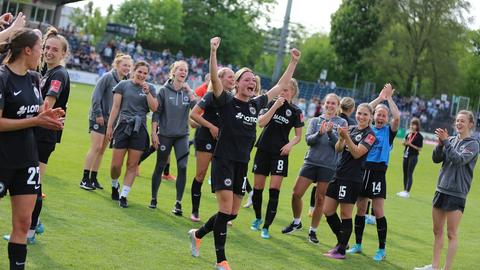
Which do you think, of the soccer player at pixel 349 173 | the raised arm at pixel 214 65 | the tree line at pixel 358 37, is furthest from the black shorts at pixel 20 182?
the tree line at pixel 358 37

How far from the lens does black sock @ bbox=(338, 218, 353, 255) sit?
941cm

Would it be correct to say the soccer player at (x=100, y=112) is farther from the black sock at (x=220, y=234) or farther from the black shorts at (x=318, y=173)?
the black sock at (x=220, y=234)

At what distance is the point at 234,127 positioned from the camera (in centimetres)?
780

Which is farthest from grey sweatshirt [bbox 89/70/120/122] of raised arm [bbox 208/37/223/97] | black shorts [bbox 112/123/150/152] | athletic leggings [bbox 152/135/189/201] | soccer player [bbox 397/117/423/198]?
soccer player [bbox 397/117/423/198]

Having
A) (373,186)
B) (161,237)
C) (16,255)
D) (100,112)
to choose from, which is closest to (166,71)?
(100,112)

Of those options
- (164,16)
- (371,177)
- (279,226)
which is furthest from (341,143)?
(164,16)

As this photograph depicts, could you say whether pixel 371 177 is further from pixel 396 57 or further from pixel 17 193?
pixel 396 57

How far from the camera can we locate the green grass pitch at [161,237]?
7.78 m

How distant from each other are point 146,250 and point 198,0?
78982 millimetres

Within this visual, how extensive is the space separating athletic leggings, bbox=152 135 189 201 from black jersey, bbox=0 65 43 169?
4.78 metres

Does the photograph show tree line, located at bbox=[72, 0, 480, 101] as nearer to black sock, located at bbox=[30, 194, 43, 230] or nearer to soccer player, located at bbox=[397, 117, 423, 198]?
soccer player, located at bbox=[397, 117, 423, 198]

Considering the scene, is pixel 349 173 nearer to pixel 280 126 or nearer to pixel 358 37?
pixel 280 126

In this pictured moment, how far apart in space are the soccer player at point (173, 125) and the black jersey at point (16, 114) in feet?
15.7

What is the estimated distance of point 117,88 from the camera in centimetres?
1077
